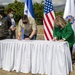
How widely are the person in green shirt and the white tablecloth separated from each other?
0.50 meters

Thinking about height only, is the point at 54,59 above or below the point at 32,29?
below

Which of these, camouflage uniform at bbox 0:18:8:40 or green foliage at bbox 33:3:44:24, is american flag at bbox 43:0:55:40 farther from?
green foliage at bbox 33:3:44:24

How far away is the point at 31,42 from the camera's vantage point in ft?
20.9

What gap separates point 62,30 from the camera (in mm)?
6637

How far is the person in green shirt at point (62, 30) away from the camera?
6416mm

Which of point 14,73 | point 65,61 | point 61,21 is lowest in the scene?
point 14,73

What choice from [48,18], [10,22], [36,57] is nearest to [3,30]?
[10,22]

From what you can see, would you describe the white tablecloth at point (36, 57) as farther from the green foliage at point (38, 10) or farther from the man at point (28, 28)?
the green foliage at point (38, 10)

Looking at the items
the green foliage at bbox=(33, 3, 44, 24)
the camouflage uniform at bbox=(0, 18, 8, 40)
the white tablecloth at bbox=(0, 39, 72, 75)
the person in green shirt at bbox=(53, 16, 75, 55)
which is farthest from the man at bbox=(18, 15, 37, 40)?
the green foliage at bbox=(33, 3, 44, 24)

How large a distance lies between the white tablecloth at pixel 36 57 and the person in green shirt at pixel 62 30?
1.63ft

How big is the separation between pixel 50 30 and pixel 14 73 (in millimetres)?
3530

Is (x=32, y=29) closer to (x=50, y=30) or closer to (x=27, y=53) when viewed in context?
(x=27, y=53)

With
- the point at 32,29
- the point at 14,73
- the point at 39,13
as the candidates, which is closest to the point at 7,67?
the point at 14,73

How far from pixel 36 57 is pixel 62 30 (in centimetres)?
103
